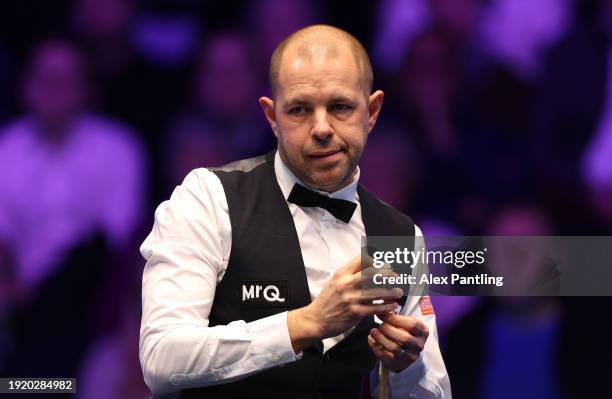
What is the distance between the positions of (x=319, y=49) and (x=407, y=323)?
0.72 metres

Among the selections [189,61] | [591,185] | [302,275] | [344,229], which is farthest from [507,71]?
[302,275]

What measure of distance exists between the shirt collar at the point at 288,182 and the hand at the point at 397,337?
1.55 ft

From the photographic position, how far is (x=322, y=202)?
242 centimetres

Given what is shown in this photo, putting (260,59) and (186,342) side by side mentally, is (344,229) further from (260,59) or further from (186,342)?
(260,59)

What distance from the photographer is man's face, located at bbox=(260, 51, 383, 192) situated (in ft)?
7.41

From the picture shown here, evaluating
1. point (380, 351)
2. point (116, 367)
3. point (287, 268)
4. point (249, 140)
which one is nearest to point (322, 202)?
point (287, 268)

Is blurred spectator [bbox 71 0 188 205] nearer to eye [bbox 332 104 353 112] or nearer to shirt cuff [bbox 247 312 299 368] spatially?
eye [bbox 332 104 353 112]

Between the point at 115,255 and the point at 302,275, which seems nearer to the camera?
the point at 302,275

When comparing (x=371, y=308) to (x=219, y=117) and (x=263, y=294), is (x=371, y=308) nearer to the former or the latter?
(x=263, y=294)

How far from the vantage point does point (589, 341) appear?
356 centimetres

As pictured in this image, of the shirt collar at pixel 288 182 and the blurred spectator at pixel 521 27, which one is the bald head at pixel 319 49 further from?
the blurred spectator at pixel 521 27

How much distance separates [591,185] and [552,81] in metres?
0.45

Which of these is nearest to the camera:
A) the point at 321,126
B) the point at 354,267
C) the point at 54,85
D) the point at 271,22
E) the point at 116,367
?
the point at 354,267

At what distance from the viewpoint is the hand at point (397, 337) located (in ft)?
6.77
